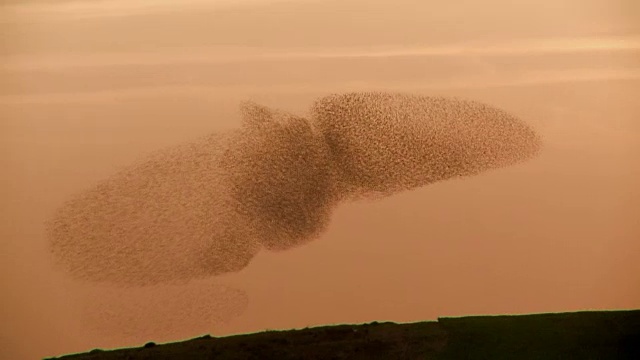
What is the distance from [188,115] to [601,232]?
109 centimetres

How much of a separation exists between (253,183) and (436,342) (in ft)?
1.99

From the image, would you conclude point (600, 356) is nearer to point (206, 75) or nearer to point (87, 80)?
point (206, 75)

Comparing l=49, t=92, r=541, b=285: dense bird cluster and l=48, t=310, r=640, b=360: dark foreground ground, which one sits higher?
l=49, t=92, r=541, b=285: dense bird cluster

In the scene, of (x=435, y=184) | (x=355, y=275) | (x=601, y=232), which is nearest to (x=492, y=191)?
(x=435, y=184)

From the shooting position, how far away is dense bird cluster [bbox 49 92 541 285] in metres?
1.51

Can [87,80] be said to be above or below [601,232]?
above

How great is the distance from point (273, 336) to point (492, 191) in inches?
26.1

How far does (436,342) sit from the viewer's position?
4.95 feet

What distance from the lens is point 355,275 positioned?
5.01 feet

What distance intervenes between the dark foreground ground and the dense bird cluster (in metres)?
0.19

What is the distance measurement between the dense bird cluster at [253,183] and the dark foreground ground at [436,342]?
7.4 inches

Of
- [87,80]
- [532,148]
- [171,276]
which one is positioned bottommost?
[171,276]

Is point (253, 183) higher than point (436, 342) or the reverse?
higher

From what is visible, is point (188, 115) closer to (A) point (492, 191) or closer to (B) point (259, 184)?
(B) point (259, 184)
